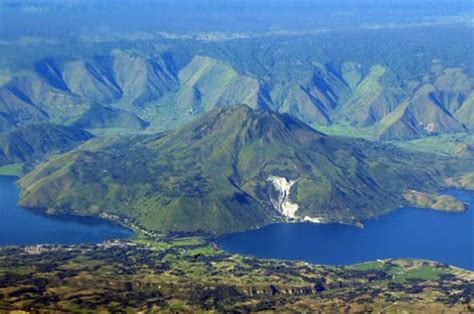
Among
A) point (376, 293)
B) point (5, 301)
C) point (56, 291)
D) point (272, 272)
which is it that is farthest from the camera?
point (272, 272)

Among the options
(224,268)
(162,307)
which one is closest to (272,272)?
(224,268)

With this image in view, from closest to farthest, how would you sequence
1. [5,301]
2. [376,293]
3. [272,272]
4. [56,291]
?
[5,301]
[56,291]
[376,293]
[272,272]

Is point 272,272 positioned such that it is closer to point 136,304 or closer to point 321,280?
point 321,280

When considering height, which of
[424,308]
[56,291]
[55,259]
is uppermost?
[55,259]

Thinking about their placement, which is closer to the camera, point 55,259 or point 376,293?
point 376,293

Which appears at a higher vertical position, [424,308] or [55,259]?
[55,259]

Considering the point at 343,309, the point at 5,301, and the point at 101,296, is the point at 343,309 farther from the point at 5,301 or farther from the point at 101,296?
the point at 5,301
